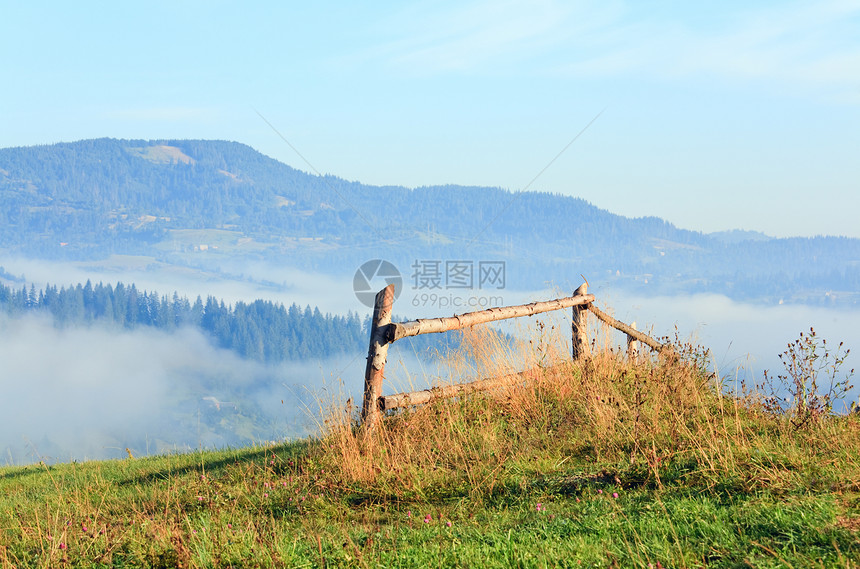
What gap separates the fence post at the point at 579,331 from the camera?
29.9 ft

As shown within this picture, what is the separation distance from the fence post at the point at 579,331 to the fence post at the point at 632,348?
53 cm

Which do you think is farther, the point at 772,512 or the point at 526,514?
the point at 526,514

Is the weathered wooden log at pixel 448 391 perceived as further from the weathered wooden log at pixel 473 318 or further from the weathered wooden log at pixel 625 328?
the weathered wooden log at pixel 625 328


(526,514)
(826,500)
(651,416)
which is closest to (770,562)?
(826,500)

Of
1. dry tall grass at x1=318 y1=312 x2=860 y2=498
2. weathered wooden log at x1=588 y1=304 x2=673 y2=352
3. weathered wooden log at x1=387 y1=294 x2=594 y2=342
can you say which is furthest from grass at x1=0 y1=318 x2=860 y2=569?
weathered wooden log at x1=588 y1=304 x2=673 y2=352

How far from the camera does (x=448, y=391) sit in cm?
748

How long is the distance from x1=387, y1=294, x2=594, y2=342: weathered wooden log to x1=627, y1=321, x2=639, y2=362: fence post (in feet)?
2.83

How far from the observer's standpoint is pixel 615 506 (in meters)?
4.77

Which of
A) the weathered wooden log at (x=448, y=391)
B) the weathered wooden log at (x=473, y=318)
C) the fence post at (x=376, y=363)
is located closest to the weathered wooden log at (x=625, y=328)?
the weathered wooden log at (x=473, y=318)

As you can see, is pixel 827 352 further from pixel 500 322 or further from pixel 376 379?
pixel 376 379

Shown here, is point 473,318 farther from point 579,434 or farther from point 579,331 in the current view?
point 579,331

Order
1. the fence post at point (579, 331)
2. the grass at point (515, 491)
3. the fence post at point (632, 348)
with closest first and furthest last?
the grass at point (515, 491), the fence post at point (632, 348), the fence post at point (579, 331)

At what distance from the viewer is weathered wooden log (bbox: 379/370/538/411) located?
23.0 ft

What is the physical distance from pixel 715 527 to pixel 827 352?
11.2 ft
